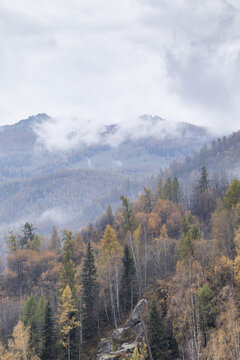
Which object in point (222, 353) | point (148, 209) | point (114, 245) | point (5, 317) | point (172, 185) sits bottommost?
point (5, 317)

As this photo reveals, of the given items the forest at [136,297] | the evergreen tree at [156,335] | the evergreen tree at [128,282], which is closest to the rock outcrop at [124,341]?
the forest at [136,297]

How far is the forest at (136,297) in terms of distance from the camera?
31750mm

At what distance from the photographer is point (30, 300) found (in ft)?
163

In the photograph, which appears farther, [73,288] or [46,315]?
[73,288]

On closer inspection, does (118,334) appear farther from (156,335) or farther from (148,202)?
(148,202)

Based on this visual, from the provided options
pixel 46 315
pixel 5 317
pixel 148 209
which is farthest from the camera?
pixel 148 209

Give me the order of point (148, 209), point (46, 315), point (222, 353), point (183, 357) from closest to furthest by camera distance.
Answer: point (222, 353) < point (183, 357) < point (46, 315) < point (148, 209)

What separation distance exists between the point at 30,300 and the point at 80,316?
998cm

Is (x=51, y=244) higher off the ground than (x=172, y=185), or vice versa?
(x=172, y=185)

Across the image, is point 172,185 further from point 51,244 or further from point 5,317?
point 5,317

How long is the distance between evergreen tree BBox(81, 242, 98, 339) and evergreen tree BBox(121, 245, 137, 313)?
4.81 m

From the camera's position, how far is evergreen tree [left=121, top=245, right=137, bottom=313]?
49.0 m

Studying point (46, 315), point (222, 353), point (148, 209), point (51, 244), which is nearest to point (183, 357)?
point (222, 353)

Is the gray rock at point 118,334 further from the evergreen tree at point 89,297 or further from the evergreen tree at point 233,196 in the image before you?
the evergreen tree at point 233,196
